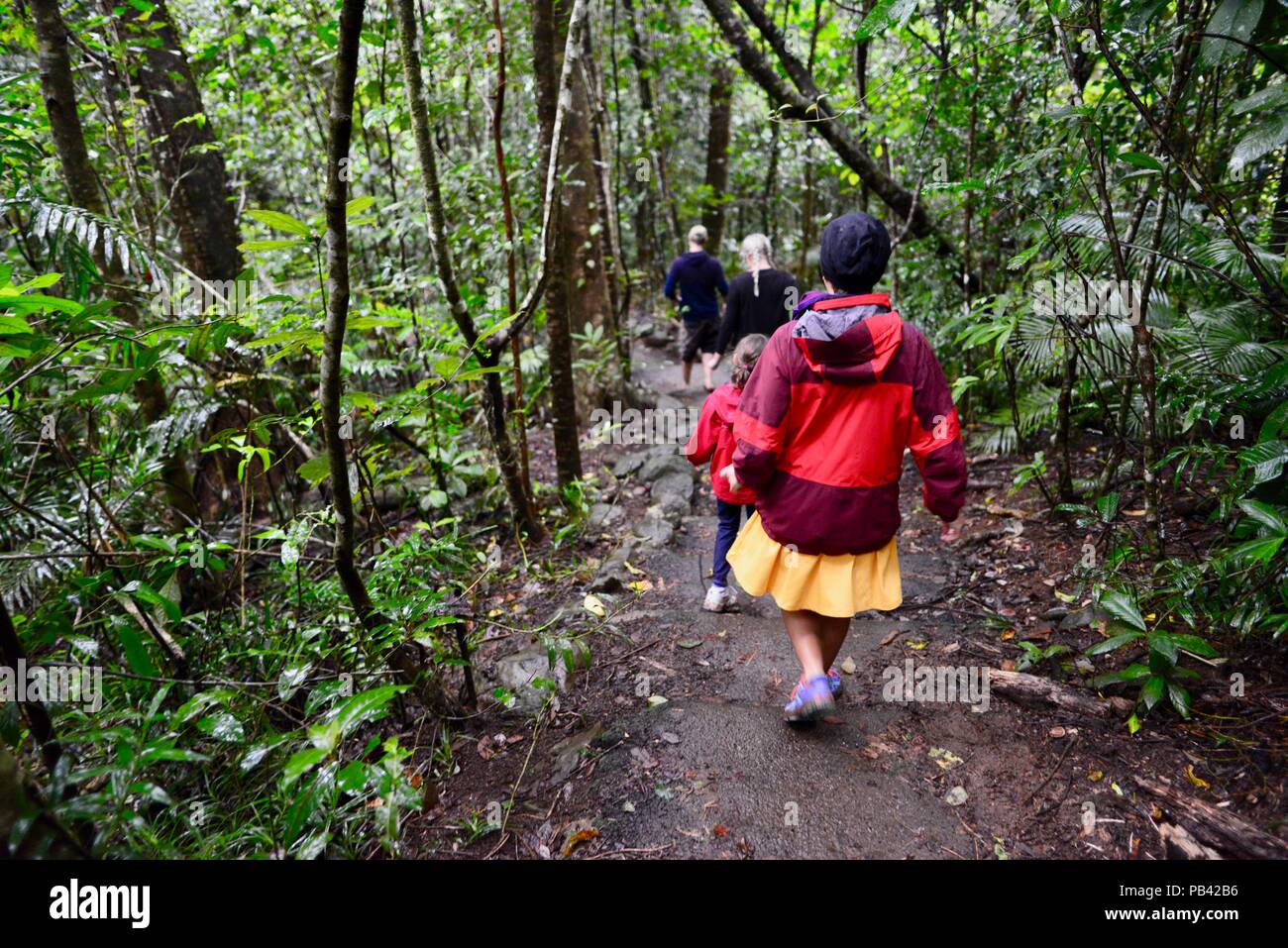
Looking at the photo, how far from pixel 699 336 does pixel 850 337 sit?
20.9ft

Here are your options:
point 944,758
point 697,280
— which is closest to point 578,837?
point 944,758

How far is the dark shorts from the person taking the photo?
8.55 m

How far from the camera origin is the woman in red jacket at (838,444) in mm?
2570

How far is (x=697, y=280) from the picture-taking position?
26.5ft

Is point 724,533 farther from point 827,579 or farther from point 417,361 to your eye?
point 417,361

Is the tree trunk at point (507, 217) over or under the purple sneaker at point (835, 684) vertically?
over

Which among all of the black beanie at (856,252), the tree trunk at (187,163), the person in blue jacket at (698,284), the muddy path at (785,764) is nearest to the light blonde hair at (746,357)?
the black beanie at (856,252)

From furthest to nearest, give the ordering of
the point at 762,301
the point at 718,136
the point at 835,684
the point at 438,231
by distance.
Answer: the point at 718,136, the point at 762,301, the point at 438,231, the point at 835,684

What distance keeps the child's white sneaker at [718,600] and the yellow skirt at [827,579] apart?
1.21 metres

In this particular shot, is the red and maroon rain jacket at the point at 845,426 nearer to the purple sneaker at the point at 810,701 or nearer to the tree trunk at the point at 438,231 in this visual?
the purple sneaker at the point at 810,701

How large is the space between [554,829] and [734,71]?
13.9 metres

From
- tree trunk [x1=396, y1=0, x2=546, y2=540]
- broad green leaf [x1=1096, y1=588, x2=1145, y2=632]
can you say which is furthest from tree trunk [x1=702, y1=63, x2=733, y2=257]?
broad green leaf [x1=1096, y1=588, x2=1145, y2=632]

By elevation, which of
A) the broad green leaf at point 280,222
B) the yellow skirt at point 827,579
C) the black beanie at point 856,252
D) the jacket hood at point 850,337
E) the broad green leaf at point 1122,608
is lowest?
the broad green leaf at point 1122,608

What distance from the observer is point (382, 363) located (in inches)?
206
